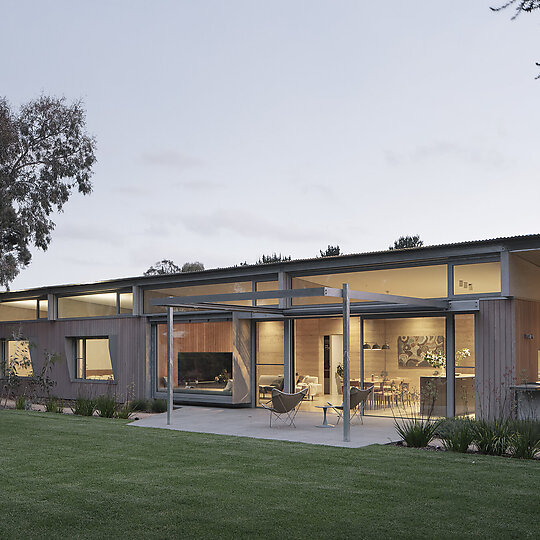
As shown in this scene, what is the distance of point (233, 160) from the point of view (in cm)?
2427

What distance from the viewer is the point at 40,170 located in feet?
70.3

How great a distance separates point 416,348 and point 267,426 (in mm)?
3455

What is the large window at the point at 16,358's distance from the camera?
20266 millimetres

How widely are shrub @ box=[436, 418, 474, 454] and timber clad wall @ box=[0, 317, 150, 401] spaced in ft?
33.3

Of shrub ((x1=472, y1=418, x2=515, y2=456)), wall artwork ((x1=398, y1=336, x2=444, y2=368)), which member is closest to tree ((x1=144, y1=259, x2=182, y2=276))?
wall artwork ((x1=398, y1=336, x2=444, y2=368))

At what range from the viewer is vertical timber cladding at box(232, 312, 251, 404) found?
1603cm

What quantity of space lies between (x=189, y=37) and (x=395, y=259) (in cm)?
650

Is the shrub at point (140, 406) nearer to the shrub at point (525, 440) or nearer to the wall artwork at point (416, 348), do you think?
the wall artwork at point (416, 348)

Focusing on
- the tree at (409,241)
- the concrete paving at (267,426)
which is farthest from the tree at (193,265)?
the concrete paving at (267,426)

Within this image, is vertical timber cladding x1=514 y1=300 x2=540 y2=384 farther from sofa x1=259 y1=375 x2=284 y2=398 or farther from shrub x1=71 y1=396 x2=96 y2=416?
shrub x1=71 y1=396 x2=96 y2=416

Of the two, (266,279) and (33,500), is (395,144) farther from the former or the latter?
(33,500)

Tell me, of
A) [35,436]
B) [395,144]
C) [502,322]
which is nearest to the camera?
[35,436]

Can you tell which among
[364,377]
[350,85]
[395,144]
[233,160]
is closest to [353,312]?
[364,377]

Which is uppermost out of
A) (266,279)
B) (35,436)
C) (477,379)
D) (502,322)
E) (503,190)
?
(503,190)
